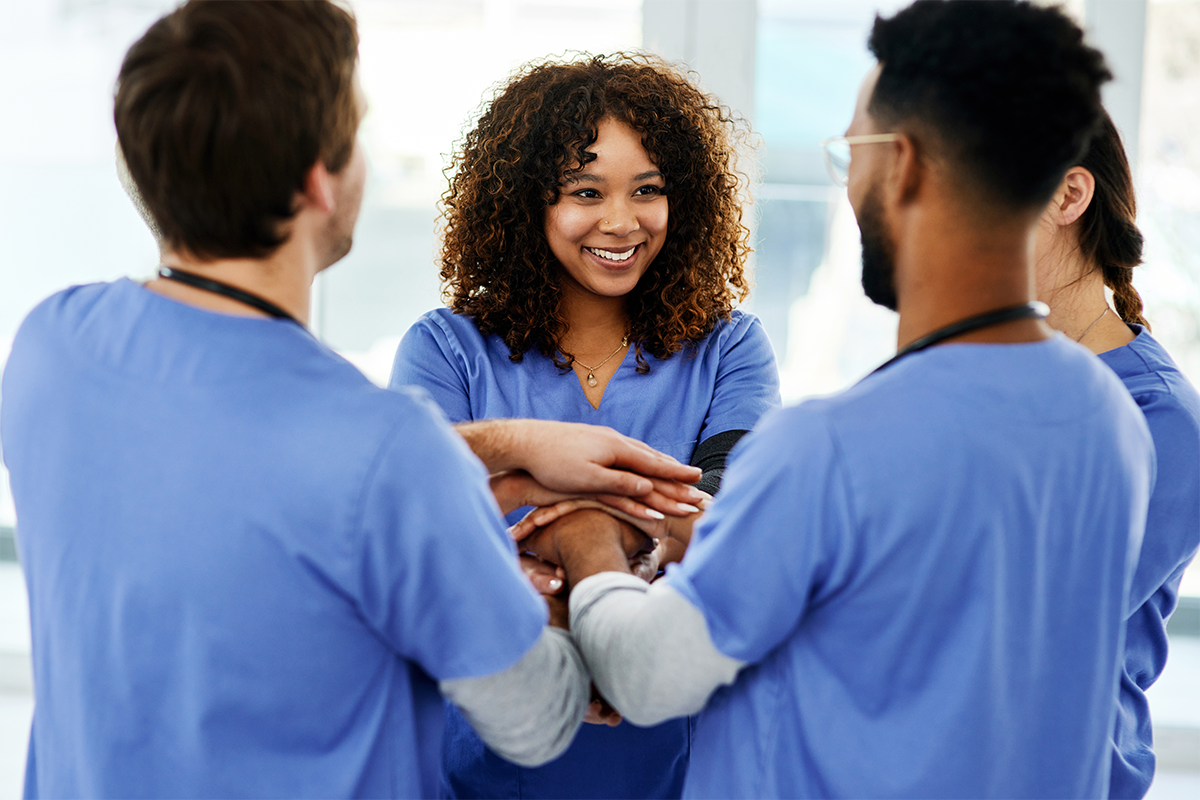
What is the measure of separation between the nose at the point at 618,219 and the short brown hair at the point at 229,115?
31.3 inches

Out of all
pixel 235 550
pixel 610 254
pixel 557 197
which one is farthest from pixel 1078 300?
pixel 235 550

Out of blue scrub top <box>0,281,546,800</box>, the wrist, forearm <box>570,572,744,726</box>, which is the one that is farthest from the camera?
the wrist

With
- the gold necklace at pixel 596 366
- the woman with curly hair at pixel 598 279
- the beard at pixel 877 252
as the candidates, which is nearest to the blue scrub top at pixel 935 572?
the beard at pixel 877 252

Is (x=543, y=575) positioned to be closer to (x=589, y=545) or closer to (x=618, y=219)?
(x=589, y=545)

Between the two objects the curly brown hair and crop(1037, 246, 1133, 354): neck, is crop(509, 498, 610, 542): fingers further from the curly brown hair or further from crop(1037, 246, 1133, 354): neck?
crop(1037, 246, 1133, 354): neck

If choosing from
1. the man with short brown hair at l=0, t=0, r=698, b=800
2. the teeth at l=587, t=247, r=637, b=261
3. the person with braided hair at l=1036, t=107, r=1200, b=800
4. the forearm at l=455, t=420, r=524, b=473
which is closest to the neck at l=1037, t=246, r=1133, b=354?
the person with braided hair at l=1036, t=107, r=1200, b=800

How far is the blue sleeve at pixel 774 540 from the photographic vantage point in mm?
855

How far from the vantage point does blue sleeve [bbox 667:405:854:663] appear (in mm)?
855

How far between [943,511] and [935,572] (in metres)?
0.06

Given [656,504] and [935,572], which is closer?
[935,572]

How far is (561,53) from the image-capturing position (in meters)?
3.21

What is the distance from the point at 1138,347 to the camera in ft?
4.43

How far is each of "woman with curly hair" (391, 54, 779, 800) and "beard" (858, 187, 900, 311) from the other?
0.60 m

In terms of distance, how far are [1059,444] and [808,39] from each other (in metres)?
2.77
